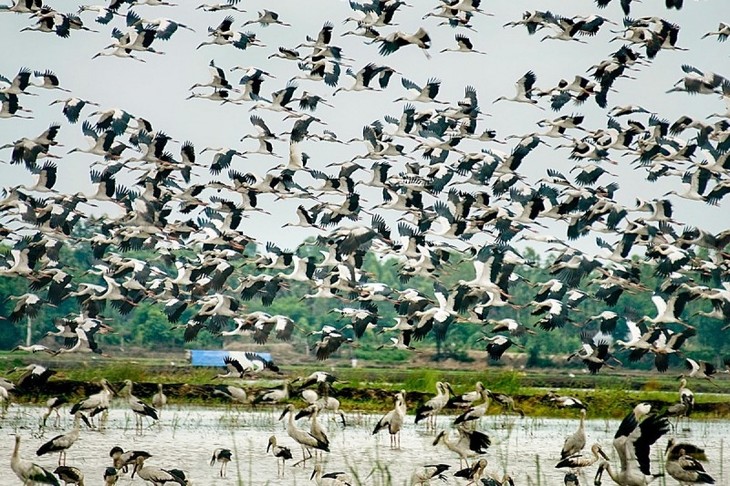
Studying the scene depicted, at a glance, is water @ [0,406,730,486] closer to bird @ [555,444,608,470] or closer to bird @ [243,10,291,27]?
bird @ [555,444,608,470]

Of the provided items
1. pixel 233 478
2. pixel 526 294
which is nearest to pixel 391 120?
pixel 233 478

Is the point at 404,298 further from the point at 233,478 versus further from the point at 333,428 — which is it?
the point at 233,478

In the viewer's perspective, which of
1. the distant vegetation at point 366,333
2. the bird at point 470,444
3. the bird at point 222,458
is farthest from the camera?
the distant vegetation at point 366,333

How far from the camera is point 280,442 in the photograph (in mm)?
21219

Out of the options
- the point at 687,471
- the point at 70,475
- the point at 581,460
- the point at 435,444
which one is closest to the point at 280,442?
the point at 435,444

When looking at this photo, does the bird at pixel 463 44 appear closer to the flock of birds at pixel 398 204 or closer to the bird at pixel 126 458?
the flock of birds at pixel 398 204

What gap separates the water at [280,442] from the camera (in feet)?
58.3

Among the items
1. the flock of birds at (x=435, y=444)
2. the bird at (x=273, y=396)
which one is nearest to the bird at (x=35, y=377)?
the flock of birds at (x=435, y=444)

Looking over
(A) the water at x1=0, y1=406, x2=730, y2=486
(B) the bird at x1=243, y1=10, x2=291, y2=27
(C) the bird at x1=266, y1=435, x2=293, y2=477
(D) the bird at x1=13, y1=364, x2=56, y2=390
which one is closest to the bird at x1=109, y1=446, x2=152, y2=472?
(A) the water at x1=0, y1=406, x2=730, y2=486

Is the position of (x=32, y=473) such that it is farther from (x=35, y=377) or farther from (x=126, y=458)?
(x=35, y=377)

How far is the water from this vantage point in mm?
17781

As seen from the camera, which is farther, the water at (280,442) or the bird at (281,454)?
the water at (280,442)

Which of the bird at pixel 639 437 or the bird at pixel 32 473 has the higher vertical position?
the bird at pixel 639 437

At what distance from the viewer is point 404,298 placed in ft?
101
